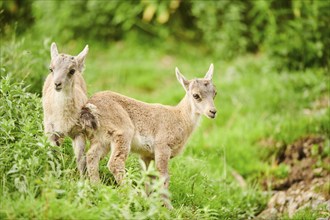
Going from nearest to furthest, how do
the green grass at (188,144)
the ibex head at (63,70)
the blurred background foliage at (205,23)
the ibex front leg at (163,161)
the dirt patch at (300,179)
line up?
the green grass at (188,144) → the ibex head at (63,70) → the ibex front leg at (163,161) → the dirt patch at (300,179) → the blurred background foliage at (205,23)

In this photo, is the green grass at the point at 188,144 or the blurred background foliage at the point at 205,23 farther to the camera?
the blurred background foliage at the point at 205,23

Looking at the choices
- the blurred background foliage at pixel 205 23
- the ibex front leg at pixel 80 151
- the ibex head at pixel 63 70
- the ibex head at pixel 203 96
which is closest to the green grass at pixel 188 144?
the ibex front leg at pixel 80 151

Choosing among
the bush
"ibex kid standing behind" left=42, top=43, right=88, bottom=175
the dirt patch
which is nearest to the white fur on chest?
"ibex kid standing behind" left=42, top=43, right=88, bottom=175

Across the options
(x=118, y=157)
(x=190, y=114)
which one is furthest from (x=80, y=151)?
(x=190, y=114)

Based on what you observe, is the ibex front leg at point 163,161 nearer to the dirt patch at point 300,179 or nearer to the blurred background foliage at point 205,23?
the dirt patch at point 300,179

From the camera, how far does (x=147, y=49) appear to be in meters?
14.5

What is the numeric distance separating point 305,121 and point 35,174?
5.39 metres

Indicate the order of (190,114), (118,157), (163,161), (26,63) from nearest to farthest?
(118,157) < (163,161) < (190,114) < (26,63)

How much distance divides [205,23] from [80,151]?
8000mm

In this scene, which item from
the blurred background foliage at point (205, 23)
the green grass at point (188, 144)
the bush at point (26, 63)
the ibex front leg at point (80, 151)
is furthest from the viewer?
the blurred background foliage at point (205, 23)

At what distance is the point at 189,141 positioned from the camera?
9219 mm

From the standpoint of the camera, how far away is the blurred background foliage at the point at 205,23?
11.9m

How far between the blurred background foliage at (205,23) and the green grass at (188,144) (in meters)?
0.35

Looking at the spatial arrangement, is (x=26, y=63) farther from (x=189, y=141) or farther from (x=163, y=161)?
(x=163, y=161)
